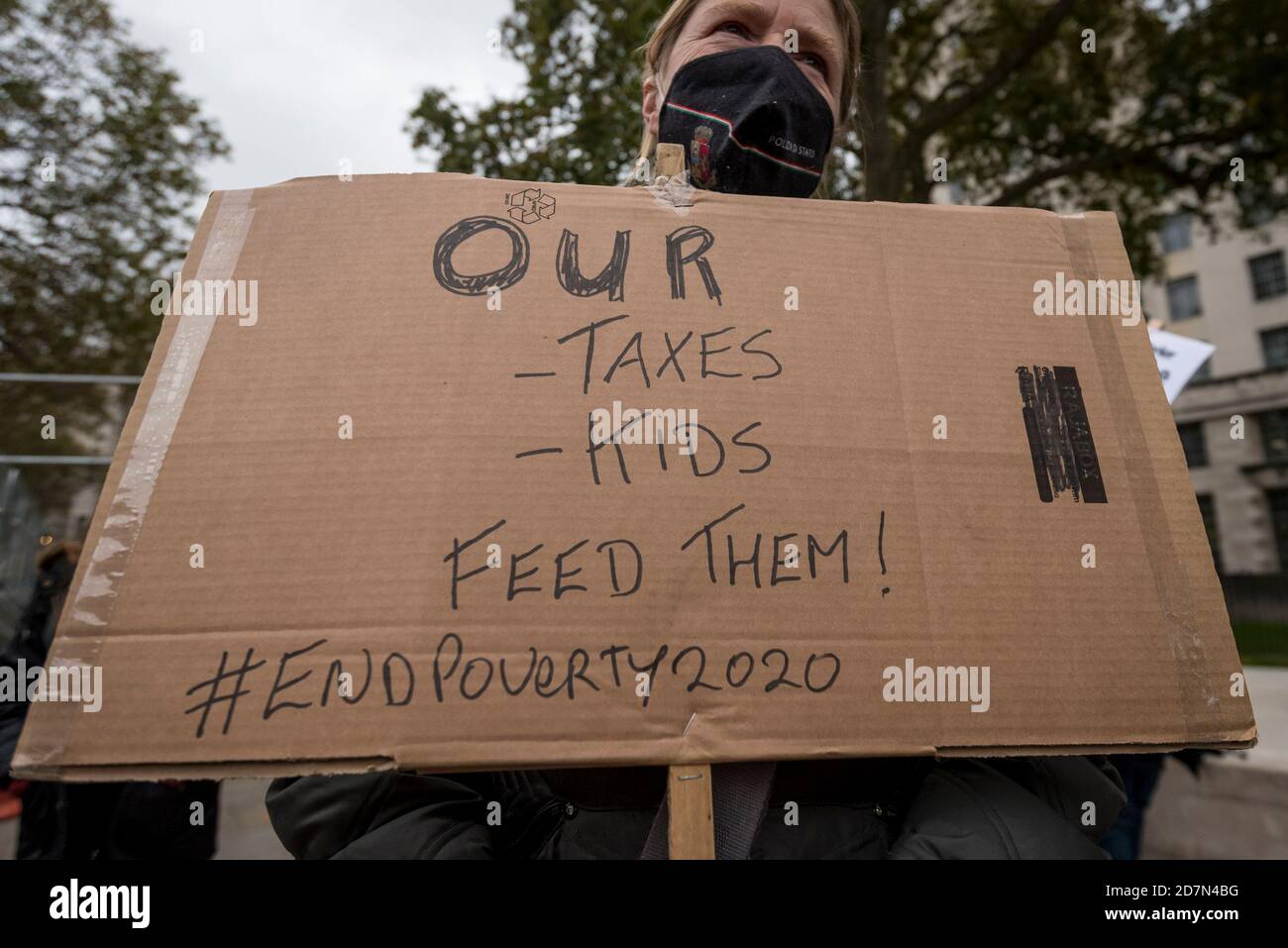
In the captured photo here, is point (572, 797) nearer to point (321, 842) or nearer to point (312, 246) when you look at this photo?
point (321, 842)

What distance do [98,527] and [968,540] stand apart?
1122mm

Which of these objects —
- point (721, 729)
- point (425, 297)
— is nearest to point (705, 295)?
point (425, 297)

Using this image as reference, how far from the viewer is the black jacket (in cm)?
106

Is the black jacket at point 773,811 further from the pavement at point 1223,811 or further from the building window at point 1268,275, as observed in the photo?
the building window at point 1268,275

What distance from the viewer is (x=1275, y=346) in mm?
26797

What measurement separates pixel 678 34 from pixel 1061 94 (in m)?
6.69

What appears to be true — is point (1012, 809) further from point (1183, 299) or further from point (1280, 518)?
point (1183, 299)

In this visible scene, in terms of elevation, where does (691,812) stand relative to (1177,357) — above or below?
below

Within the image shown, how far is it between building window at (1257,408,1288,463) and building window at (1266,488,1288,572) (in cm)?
114

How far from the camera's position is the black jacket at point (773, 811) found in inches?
41.6

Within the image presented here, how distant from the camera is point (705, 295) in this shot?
47.1 inches

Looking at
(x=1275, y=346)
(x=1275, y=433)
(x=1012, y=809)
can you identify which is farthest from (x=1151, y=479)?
(x=1275, y=346)
